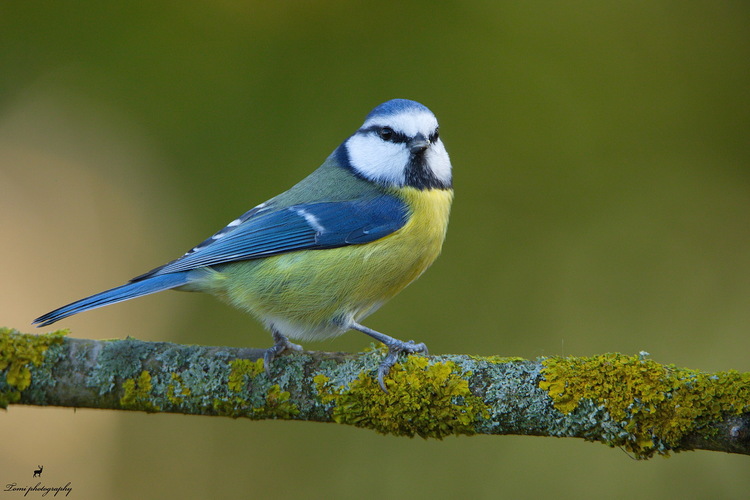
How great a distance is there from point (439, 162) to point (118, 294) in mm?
1397

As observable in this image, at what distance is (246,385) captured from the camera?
6.70 feet

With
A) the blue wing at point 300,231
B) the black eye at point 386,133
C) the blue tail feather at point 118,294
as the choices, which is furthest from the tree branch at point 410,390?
the black eye at point 386,133

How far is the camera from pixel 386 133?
8.93 ft

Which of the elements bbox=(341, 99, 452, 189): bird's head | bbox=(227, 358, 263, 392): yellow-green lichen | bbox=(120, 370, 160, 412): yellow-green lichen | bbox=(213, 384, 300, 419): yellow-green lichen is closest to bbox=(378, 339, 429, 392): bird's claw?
bbox=(213, 384, 300, 419): yellow-green lichen

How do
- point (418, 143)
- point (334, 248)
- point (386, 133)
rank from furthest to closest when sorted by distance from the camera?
point (386, 133)
point (418, 143)
point (334, 248)

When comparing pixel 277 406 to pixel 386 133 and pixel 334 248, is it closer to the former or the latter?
pixel 334 248

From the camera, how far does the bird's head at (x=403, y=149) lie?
2.64 meters

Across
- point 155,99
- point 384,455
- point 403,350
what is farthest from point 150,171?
point 403,350

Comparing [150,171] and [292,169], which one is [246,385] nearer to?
[292,169]

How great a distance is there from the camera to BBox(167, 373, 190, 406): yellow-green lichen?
2021 millimetres

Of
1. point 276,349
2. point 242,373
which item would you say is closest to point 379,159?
point 276,349

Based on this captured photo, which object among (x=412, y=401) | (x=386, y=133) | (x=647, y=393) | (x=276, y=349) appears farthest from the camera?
(x=386, y=133)

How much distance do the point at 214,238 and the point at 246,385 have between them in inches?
30.9

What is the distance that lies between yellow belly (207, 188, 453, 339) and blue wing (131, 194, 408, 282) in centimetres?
4
